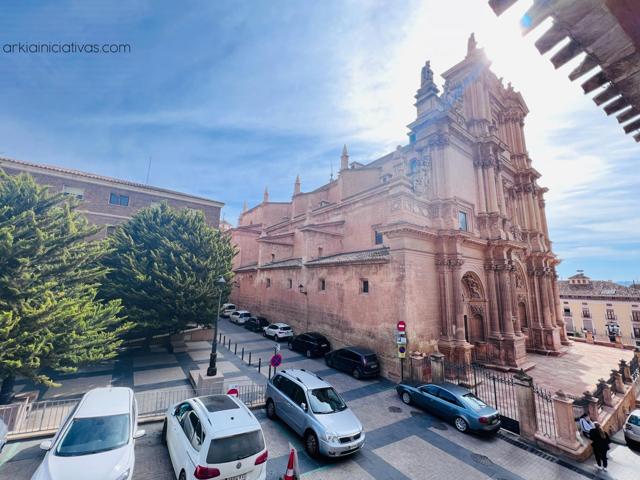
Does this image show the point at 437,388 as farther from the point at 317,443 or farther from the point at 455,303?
the point at 455,303

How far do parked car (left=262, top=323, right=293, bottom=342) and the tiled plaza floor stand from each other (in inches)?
676

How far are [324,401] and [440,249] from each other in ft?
43.2

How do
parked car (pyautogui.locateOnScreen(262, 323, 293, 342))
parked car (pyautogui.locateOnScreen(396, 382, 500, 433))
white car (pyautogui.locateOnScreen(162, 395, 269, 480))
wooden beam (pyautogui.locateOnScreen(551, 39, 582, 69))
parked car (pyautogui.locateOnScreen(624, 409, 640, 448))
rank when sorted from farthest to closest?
parked car (pyautogui.locateOnScreen(262, 323, 293, 342)), parked car (pyautogui.locateOnScreen(624, 409, 640, 448)), parked car (pyautogui.locateOnScreen(396, 382, 500, 433)), white car (pyautogui.locateOnScreen(162, 395, 269, 480)), wooden beam (pyautogui.locateOnScreen(551, 39, 582, 69))

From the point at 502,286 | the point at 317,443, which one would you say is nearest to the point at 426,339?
the point at 502,286

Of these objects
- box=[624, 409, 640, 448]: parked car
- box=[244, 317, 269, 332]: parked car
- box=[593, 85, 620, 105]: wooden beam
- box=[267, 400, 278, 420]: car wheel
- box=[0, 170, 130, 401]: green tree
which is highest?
box=[593, 85, 620, 105]: wooden beam

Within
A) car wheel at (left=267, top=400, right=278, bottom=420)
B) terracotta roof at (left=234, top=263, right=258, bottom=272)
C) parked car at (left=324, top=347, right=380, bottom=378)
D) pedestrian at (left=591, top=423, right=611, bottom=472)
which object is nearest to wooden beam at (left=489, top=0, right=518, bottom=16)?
car wheel at (left=267, top=400, right=278, bottom=420)

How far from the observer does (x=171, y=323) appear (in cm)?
1555

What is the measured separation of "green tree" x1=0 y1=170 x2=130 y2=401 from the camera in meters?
9.44

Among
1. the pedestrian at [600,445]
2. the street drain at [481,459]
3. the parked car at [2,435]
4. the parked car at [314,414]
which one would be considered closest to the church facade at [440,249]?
the street drain at [481,459]

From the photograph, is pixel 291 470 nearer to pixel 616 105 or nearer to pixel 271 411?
pixel 271 411

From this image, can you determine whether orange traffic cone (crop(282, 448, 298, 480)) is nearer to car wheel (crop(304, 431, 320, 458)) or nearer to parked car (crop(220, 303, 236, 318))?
car wheel (crop(304, 431, 320, 458))

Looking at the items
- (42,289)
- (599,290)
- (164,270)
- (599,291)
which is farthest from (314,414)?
(599,290)

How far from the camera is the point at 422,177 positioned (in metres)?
20.1

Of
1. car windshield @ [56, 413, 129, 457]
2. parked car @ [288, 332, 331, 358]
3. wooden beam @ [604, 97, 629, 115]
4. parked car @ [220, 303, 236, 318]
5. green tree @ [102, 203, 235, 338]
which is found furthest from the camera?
parked car @ [220, 303, 236, 318]
